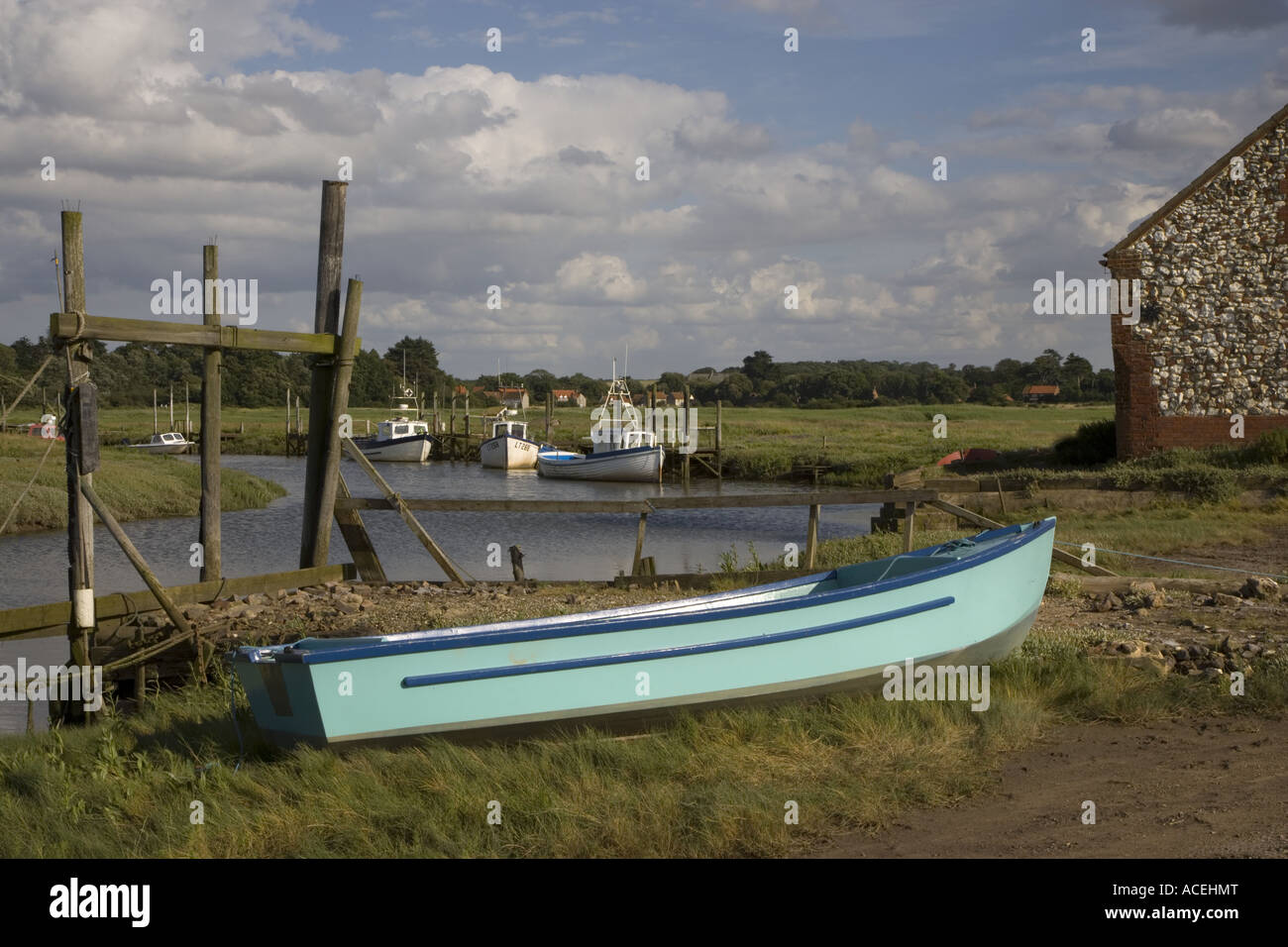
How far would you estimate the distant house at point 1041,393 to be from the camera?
398ft

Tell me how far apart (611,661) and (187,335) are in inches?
256

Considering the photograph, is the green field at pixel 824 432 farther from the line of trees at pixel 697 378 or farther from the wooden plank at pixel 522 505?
the wooden plank at pixel 522 505

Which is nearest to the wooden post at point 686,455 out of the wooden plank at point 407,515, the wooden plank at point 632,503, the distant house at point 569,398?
the wooden plank at point 632,503

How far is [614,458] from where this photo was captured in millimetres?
59531

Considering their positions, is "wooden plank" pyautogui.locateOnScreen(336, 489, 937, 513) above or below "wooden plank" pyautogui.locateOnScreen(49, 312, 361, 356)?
below

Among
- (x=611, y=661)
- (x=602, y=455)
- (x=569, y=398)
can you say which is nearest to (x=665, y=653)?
(x=611, y=661)

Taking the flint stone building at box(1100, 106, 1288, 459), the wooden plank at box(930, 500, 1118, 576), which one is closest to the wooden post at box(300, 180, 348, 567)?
the wooden plank at box(930, 500, 1118, 576)

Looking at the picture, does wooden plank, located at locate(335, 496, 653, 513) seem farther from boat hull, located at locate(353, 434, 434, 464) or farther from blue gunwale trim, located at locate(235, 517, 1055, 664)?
boat hull, located at locate(353, 434, 434, 464)

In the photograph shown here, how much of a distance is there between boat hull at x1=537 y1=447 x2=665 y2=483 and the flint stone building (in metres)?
32.6

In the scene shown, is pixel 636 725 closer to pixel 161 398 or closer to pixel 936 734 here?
pixel 936 734

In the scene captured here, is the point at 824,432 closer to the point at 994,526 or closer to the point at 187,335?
the point at 994,526

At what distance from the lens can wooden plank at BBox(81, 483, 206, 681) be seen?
10500 mm

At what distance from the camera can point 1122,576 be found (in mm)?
14586
